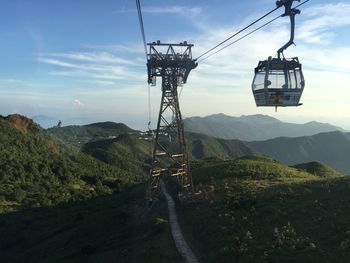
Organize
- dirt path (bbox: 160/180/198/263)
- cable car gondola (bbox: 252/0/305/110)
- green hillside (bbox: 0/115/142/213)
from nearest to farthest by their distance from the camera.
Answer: cable car gondola (bbox: 252/0/305/110) → dirt path (bbox: 160/180/198/263) → green hillside (bbox: 0/115/142/213)

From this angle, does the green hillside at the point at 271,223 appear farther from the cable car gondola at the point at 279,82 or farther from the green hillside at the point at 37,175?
the green hillside at the point at 37,175

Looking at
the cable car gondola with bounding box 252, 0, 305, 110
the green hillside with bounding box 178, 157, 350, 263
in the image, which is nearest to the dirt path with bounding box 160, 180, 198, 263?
the green hillside with bounding box 178, 157, 350, 263

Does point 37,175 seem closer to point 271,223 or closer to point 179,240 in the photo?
point 179,240

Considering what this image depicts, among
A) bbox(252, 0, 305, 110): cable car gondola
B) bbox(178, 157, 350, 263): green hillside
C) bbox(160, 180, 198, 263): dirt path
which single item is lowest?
bbox(160, 180, 198, 263): dirt path

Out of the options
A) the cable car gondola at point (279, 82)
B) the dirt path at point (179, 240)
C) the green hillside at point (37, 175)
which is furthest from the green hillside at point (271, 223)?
the green hillside at point (37, 175)

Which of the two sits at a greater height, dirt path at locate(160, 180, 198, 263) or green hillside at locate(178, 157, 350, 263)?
green hillside at locate(178, 157, 350, 263)

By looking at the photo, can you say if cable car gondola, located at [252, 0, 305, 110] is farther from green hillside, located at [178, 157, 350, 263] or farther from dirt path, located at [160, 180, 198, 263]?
dirt path, located at [160, 180, 198, 263]

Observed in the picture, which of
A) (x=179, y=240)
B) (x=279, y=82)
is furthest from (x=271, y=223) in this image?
(x=279, y=82)
